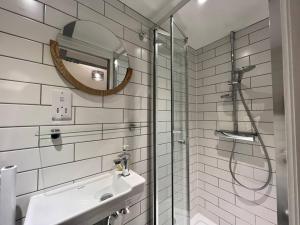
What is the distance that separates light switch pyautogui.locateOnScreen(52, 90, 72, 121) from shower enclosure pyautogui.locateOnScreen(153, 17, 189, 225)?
0.70 metres

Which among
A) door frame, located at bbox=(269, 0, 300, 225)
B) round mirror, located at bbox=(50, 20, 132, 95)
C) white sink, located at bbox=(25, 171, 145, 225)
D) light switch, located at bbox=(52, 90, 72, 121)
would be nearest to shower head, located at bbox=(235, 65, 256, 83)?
door frame, located at bbox=(269, 0, 300, 225)

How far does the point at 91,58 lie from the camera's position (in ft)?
3.31

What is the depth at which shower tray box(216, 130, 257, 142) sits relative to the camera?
1355 mm

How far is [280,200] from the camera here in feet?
1.89

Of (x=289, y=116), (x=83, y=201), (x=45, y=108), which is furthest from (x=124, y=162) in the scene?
(x=289, y=116)

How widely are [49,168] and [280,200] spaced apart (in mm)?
1098

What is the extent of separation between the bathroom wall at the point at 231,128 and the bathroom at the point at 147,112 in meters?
0.01

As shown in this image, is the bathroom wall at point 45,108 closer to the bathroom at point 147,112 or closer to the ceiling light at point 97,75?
the bathroom at point 147,112

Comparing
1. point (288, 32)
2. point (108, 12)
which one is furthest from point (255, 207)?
point (108, 12)

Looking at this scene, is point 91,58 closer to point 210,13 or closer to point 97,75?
point 97,75

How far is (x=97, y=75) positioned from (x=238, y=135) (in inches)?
54.9

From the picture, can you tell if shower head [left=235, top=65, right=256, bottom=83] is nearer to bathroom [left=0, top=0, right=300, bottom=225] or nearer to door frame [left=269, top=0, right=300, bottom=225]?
bathroom [left=0, top=0, right=300, bottom=225]

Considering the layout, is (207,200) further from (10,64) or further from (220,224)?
(10,64)

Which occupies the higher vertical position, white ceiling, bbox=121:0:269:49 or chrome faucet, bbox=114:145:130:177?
white ceiling, bbox=121:0:269:49
